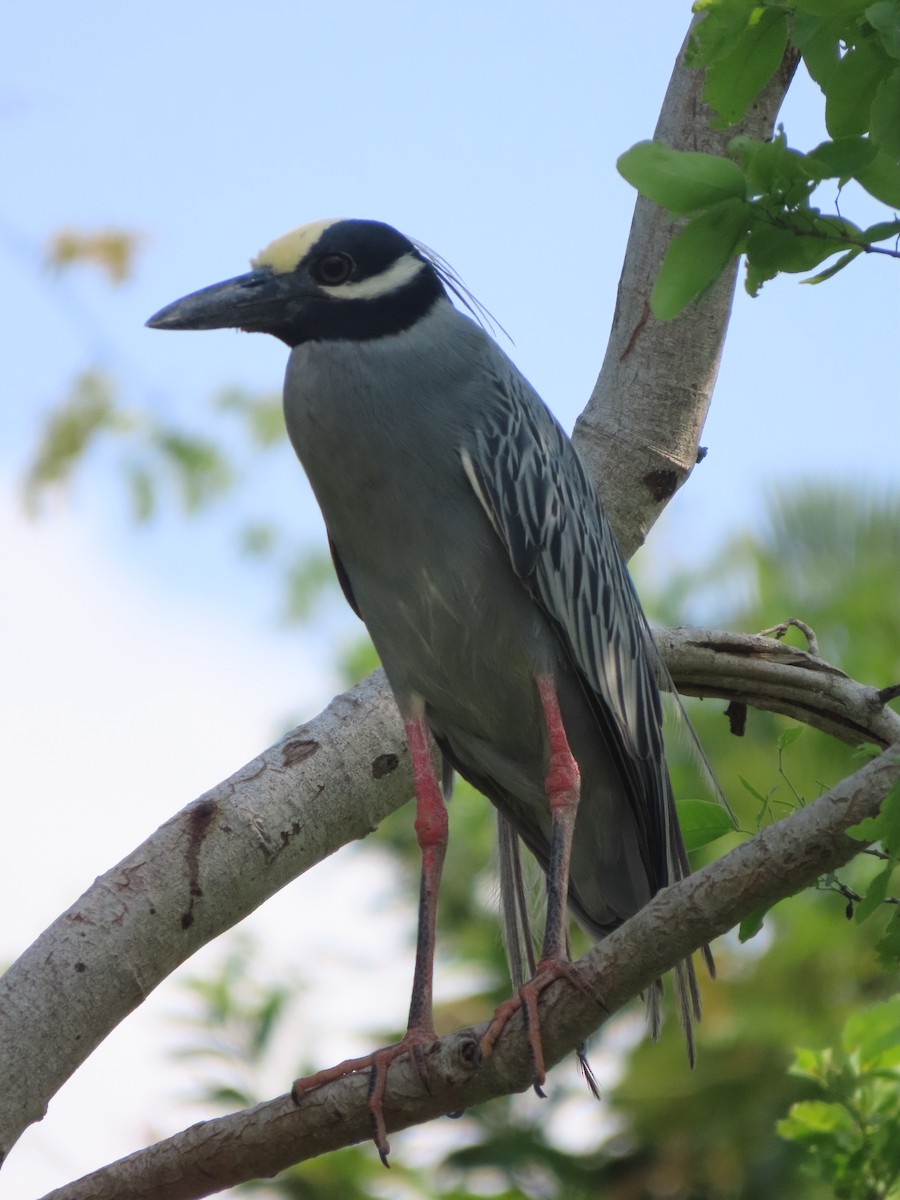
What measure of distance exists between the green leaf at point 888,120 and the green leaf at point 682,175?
0.62 feet

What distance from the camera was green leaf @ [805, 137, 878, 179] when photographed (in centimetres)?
173

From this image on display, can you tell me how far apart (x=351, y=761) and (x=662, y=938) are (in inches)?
52.2

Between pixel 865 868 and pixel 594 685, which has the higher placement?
pixel 865 868

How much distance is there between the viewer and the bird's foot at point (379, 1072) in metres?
2.63

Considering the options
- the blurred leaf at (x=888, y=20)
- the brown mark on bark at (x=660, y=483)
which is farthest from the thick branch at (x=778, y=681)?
the blurred leaf at (x=888, y=20)

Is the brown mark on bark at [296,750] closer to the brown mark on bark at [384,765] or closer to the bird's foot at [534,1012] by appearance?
the brown mark on bark at [384,765]

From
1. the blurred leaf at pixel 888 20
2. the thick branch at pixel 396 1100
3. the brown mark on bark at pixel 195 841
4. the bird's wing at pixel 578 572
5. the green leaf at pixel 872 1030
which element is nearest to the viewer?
the blurred leaf at pixel 888 20

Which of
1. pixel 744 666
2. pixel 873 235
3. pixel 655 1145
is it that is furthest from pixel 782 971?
pixel 873 235

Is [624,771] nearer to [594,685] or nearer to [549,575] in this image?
[594,685]

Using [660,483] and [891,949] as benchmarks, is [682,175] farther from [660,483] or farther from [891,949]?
[660,483]

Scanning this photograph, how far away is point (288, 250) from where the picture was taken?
11.0ft

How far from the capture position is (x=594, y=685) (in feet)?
11.3

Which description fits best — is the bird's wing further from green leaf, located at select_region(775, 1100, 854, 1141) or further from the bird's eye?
green leaf, located at select_region(775, 1100, 854, 1141)

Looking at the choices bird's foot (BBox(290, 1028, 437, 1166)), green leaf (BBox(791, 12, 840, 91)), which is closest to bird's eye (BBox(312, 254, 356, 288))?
green leaf (BBox(791, 12, 840, 91))
